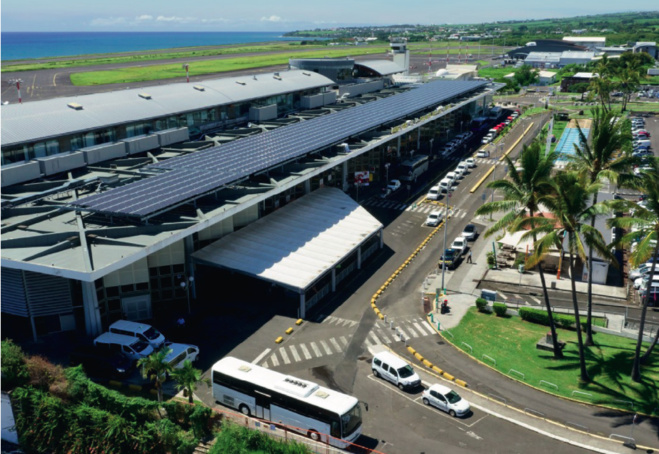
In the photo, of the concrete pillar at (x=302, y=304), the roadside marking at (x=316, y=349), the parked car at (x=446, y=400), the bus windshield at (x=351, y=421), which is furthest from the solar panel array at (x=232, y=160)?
the parked car at (x=446, y=400)

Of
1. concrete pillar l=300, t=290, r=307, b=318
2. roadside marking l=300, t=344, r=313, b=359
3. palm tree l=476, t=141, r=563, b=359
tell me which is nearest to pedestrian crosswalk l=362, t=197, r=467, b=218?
concrete pillar l=300, t=290, r=307, b=318

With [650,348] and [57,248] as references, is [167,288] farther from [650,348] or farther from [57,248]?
[650,348]

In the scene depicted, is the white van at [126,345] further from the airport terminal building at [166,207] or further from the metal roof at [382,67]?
the metal roof at [382,67]

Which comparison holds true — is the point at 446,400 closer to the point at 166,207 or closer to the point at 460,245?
the point at 166,207

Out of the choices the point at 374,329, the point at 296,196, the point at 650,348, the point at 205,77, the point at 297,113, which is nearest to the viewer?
the point at 650,348

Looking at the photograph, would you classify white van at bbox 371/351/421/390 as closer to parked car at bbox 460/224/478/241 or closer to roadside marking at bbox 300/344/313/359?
roadside marking at bbox 300/344/313/359

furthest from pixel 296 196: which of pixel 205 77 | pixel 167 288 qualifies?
pixel 205 77

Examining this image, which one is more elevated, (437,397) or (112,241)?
(112,241)
